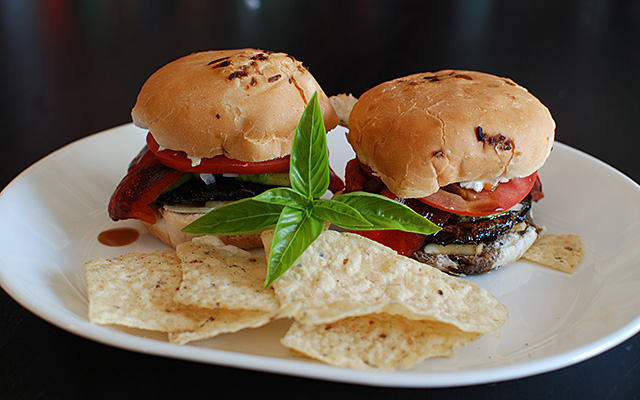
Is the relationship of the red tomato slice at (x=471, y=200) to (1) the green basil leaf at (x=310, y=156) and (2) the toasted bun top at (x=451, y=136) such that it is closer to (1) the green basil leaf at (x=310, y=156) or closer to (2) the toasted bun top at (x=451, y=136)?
(2) the toasted bun top at (x=451, y=136)

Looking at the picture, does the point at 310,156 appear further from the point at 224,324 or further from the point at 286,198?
the point at 224,324

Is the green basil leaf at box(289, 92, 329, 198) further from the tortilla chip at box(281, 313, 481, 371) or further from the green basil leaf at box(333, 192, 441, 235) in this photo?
the tortilla chip at box(281, 313, 481, 371)

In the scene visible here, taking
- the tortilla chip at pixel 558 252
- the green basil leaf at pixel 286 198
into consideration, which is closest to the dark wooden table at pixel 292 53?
the tortilla chip at pixel 558 252

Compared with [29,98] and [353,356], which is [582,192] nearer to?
[353,356]

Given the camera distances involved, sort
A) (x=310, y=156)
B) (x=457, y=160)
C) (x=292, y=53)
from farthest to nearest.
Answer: (x=292, y=53) < (x=457, y=160) < (x=310, y=156)

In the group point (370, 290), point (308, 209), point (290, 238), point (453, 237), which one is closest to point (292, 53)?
point (453, 237)
